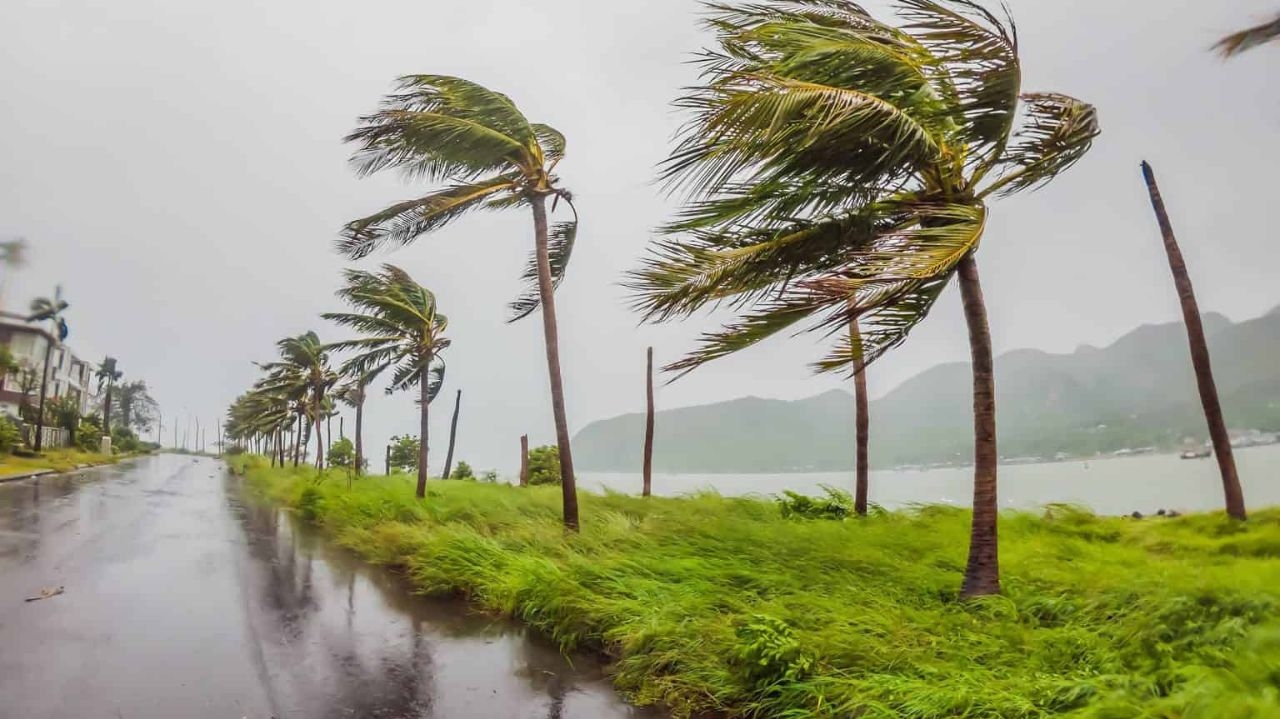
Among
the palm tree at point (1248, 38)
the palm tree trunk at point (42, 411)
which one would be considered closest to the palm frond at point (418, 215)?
the palm tree at point (1248, 38)

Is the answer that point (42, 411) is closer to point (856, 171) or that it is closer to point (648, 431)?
point (648, 431)

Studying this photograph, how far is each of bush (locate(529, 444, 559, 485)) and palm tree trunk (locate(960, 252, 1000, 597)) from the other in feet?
61.6

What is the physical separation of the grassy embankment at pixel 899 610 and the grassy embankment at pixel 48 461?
2557 cm

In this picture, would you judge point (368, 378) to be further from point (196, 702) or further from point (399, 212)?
point (196, 702)

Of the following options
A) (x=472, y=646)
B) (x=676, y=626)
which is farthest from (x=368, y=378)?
(x=676, y=626)

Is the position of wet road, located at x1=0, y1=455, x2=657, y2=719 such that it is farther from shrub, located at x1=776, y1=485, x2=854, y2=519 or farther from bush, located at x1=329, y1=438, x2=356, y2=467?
bush, located at x1=329, y1=438, x2=356, y2=467

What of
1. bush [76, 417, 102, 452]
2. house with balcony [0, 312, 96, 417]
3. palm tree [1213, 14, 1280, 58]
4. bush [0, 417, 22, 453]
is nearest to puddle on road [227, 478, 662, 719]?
palm tree [1213, 14, 1280, 58]

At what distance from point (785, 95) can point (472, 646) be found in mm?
5116

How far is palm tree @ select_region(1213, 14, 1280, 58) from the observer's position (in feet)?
19.5

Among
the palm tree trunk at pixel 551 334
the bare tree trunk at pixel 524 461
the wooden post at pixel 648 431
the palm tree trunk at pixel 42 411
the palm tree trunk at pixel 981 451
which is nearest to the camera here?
the palm tree trunk at pixel 981 451

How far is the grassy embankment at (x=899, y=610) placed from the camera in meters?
3.15

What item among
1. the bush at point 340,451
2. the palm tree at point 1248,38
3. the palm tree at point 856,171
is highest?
the palm tree at point 1248,38

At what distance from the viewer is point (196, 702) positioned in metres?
3.87

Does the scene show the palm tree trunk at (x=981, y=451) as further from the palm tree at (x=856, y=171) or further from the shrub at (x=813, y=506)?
the shrub at (x=813, y=506)
